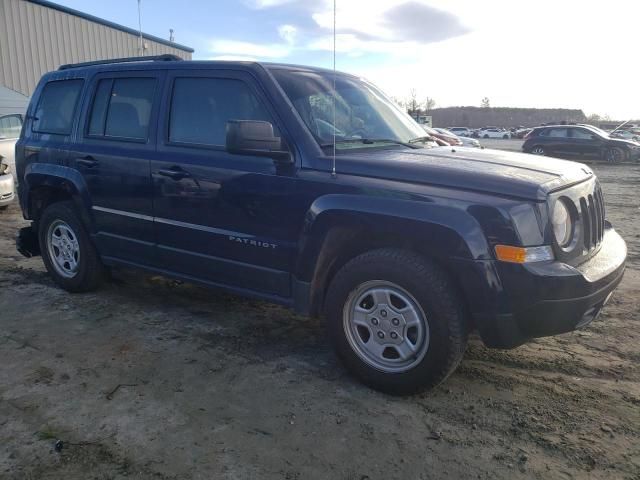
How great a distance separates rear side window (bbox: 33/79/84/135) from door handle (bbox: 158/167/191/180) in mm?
1430

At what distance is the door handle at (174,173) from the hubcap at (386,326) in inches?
61.9

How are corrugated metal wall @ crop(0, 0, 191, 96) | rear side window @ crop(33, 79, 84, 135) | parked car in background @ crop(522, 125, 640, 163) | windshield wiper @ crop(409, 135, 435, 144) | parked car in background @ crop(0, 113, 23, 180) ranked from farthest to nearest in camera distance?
parked car in background @ crop(522, 125, 640, 163)
corrugated metal wall @ crop(0, 0, 191, 96)
parked car in background @ crop(0, 113, 23, 180)
rear side window @ crop(33, 79, 84, 135)
windshield wiper @ crop(409, 135, 435, 144)

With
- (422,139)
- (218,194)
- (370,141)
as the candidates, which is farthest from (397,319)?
(422,139)

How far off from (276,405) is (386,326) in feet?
2.62

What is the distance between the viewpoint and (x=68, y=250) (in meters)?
5.11

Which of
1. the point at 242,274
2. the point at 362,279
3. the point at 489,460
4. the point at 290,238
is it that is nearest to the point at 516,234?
the point at 362,279

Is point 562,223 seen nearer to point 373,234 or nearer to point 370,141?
point 373,234

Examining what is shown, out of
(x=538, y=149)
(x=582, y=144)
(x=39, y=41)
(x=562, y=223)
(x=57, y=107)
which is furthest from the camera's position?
(x=538, y=149)

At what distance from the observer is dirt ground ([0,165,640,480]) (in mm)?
2613

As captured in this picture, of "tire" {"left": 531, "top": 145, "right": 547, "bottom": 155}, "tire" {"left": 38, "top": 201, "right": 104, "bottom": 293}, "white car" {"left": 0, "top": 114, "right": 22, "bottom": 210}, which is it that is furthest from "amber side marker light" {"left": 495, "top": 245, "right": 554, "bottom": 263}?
"tire" {"left": 531, "top": 145, "right": 547, "bottom": 155}

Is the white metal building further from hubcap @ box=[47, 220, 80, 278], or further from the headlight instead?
the headlight

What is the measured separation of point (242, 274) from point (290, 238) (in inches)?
20.8

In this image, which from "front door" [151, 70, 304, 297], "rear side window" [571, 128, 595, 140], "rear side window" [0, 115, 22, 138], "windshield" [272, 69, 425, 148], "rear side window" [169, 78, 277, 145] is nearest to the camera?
"front door" [151, 70, 304, 297]

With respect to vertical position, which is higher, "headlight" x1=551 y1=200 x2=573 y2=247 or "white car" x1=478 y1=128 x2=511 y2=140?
"white car" x1=478 y1=128 x2=511 y2=140
